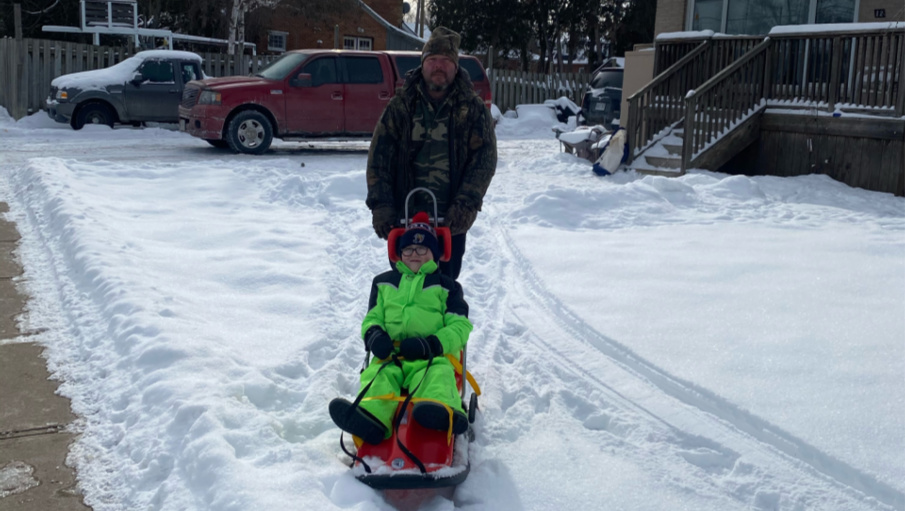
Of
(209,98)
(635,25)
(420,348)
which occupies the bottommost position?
(420,348)

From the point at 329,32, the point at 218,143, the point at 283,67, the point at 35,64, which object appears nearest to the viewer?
the point at 283,67

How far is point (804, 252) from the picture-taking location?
7.76 m

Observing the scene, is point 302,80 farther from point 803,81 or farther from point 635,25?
point 635,25

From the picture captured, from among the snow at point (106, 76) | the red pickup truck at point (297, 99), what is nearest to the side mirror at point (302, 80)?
the red pickup truck at point (297, 99)

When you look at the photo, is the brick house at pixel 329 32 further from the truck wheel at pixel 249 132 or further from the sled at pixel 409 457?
the sled at pixel 409 457

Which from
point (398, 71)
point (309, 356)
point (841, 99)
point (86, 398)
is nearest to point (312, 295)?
point (309, 356)

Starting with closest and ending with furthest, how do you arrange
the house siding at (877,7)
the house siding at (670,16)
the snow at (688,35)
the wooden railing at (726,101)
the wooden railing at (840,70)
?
the wooden railing at (840,70)
the wooden railing at (726,101)
the house siding at (877,7)
the snow at (688,35)
the house siding at (670,16)

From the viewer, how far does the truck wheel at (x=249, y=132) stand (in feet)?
47.4

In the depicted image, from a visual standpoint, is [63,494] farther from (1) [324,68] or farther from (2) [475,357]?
(1) [324,68]

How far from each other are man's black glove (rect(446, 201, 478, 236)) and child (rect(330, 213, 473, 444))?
24 centimetres

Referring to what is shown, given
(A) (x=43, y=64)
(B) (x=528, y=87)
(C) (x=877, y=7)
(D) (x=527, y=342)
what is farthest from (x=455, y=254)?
(B) (x=528, y=87)

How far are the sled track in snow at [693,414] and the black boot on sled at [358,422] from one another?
151cm

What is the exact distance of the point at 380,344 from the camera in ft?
12.6

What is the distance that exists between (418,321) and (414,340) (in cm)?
21
